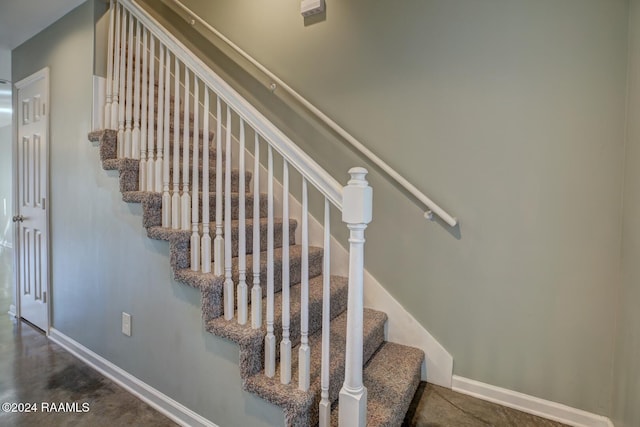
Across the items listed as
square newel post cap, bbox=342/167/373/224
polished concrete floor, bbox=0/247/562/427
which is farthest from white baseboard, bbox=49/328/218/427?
square newel post cap, bbox=342/167/373/224

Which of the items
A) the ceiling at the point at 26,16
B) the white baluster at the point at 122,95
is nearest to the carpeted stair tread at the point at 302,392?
the white baluster at the point at 122,95

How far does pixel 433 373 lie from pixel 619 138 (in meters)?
1.51

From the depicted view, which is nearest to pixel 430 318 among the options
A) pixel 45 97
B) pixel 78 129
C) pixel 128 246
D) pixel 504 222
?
pixel 504 222

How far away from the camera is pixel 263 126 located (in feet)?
4.37

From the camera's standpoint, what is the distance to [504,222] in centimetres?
169

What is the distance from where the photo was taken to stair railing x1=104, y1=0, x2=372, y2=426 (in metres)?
1.13

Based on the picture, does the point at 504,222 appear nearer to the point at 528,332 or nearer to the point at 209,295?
the point at 528,332

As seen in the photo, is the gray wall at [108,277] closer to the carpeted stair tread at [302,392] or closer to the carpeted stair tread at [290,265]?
the carpeted stair tread at [302,392]

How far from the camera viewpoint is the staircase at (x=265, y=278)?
3.86ft

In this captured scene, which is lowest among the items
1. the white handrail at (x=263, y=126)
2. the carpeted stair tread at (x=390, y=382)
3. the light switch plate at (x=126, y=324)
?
the carpeted stair tread at (x=390, y=382)

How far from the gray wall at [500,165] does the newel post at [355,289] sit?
91 cm

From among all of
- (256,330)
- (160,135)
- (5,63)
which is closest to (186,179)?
(160,135)

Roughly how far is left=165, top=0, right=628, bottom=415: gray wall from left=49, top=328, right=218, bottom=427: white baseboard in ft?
4.27

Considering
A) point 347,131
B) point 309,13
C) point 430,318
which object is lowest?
point 430,318
